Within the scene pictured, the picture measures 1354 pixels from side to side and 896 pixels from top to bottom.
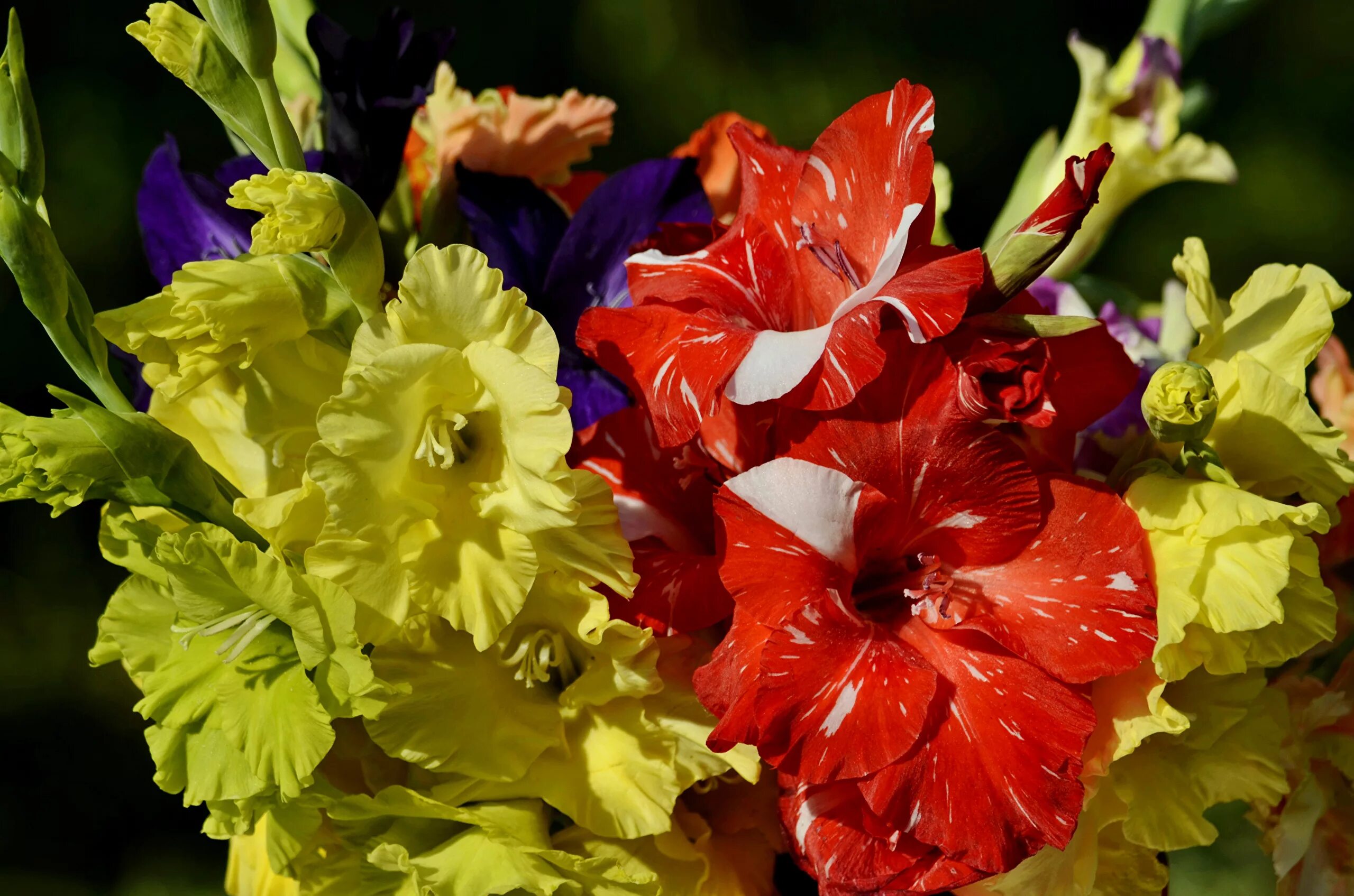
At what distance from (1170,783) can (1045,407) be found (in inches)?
7.4

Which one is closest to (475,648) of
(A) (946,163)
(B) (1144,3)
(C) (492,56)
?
(C) (492,56)

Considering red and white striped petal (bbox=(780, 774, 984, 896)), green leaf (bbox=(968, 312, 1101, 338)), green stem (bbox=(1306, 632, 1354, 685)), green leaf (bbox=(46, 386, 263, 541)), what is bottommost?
green stem (bbox=(1306, 632, 1354, 685))

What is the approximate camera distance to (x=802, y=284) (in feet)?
1.72

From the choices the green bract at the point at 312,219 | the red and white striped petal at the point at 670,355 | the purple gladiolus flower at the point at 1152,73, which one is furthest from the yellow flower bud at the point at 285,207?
the purple gladiolus flower at the point at 1152,73

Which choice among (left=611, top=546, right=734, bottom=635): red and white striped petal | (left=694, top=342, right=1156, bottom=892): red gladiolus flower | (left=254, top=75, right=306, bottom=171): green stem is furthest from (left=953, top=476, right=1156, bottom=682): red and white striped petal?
(left=254, top=75, right=306, bottom=171): green stem

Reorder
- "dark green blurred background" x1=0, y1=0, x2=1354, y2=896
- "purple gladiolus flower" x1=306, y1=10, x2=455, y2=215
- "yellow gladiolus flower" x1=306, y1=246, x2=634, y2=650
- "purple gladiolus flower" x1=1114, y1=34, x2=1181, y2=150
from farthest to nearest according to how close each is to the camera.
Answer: "dark green blurred background" x1=0, y1=0, x2=1354, y2=896
"purple gladiolus flower" x1=1114, y1=34, x2=1181, y2=150
"purple gladiolus flower" x1=306, y1=10, x2=455, y2=215
"yellow gladiolus flower" x1=306, y1=246, x2=634, y2=650

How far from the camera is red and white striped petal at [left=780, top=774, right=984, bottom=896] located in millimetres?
466

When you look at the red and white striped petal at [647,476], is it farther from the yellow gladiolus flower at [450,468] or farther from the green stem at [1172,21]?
the green stem at [1172,21]

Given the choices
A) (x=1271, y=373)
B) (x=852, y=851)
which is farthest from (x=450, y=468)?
(x=1271, y=373)

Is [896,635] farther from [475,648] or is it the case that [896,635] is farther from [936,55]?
[936,55]

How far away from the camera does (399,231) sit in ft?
2.05

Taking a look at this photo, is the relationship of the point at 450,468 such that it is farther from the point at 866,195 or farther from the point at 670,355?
the point at 866,195

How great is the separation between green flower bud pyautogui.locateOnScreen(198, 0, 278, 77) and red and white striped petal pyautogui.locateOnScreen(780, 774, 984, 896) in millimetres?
367

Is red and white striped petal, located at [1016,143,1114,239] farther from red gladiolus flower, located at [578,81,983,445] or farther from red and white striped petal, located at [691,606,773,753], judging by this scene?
red and white striped petal, located at [691,606,773,753]
